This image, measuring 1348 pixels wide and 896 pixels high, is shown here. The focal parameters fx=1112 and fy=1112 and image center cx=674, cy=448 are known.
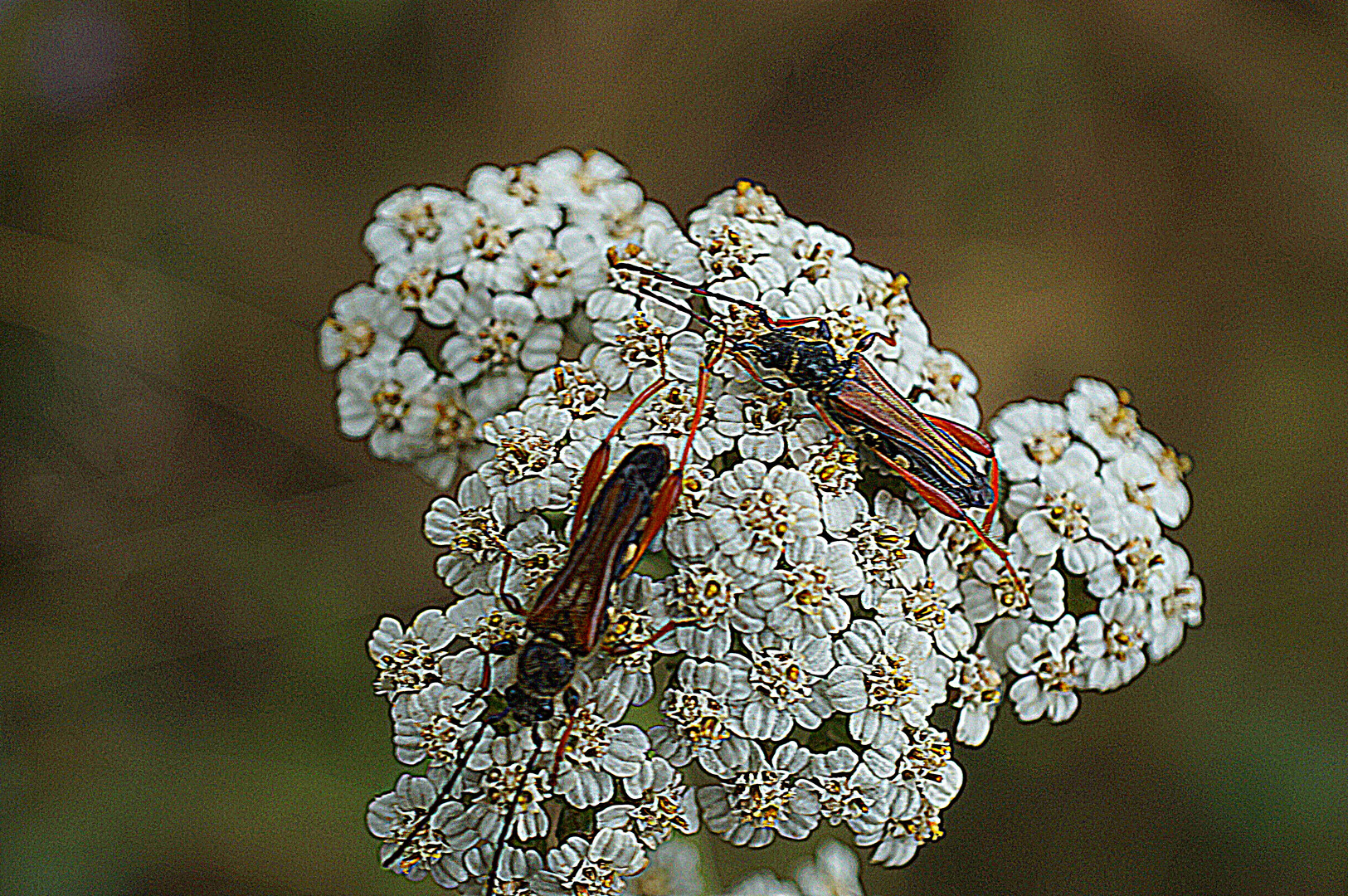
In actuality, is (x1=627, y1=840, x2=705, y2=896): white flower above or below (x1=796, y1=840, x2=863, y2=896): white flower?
above

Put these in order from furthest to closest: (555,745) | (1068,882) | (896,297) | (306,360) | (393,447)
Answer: (306,360) < (1068,882) < (393,447) < (896,297) < (555,745)

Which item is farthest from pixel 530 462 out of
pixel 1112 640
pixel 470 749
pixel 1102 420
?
pixel 1102 420

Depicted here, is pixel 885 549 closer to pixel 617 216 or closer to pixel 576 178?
pixel 617 216

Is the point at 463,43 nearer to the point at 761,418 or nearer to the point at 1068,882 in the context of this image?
the point at 761,418

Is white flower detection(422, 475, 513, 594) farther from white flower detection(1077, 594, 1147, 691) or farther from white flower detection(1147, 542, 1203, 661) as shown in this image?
white flower detection(1147, 542, 1203, 661)

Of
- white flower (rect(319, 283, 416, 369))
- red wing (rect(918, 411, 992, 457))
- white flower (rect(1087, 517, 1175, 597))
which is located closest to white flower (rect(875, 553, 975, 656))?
red wing (rect(918, 411, 992, 457))

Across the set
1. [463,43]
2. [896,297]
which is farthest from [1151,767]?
[463,43]
